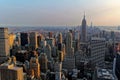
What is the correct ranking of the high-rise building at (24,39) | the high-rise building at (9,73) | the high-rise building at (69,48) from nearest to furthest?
1. the high-rise building at (9,73)
2. the high-rise building at (69,48)
3. the high-rise building at (24,39)

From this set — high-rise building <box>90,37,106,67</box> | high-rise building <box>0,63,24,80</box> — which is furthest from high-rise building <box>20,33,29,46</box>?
high-rise building <box>0,63,24,80</box>

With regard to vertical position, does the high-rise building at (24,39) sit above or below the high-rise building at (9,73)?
above

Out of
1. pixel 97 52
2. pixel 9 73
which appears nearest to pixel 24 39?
pixel 97 52

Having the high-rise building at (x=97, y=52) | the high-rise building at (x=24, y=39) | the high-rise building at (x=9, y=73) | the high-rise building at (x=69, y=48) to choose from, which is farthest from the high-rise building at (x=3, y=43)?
the high-rise building at (x=9, y=73)

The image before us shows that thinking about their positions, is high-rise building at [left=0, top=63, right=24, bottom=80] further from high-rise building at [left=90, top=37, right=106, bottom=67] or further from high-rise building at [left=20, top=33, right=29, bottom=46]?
high-rise building at [left=20, top=33, right=29, bottom=46]

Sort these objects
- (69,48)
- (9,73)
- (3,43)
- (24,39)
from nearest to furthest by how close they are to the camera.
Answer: (9,73) → (3,43) → (69,48) → (24,39)

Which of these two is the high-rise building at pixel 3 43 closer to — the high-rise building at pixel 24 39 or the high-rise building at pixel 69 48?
the high-rise building at pixel 69 48

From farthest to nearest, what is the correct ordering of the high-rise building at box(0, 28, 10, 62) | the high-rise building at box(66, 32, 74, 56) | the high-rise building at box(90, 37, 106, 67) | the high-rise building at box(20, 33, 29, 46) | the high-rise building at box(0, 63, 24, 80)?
the high-rise building at box(20, 33, 29, 46) → the high-rise building at box(66, 32, 74, 56) → the high-rise building at box(0, 28, 10, 62) → the high-rise building at box(90, 37, 106, 67) → the high-rise building at box(0, 63, 24, 80)

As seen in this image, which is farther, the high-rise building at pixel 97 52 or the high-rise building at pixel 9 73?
the high-rise building at pixel 97 52

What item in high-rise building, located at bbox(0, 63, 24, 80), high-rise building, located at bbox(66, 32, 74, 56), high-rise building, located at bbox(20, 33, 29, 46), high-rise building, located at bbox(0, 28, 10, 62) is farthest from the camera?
high-rise building, located at bbox(20, 33, 29, 46)

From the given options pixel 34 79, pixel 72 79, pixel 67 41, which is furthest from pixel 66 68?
pixel 67 41

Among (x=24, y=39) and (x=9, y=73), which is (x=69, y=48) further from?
(x=9, y=73)

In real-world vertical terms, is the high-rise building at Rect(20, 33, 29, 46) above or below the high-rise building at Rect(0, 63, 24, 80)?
above
